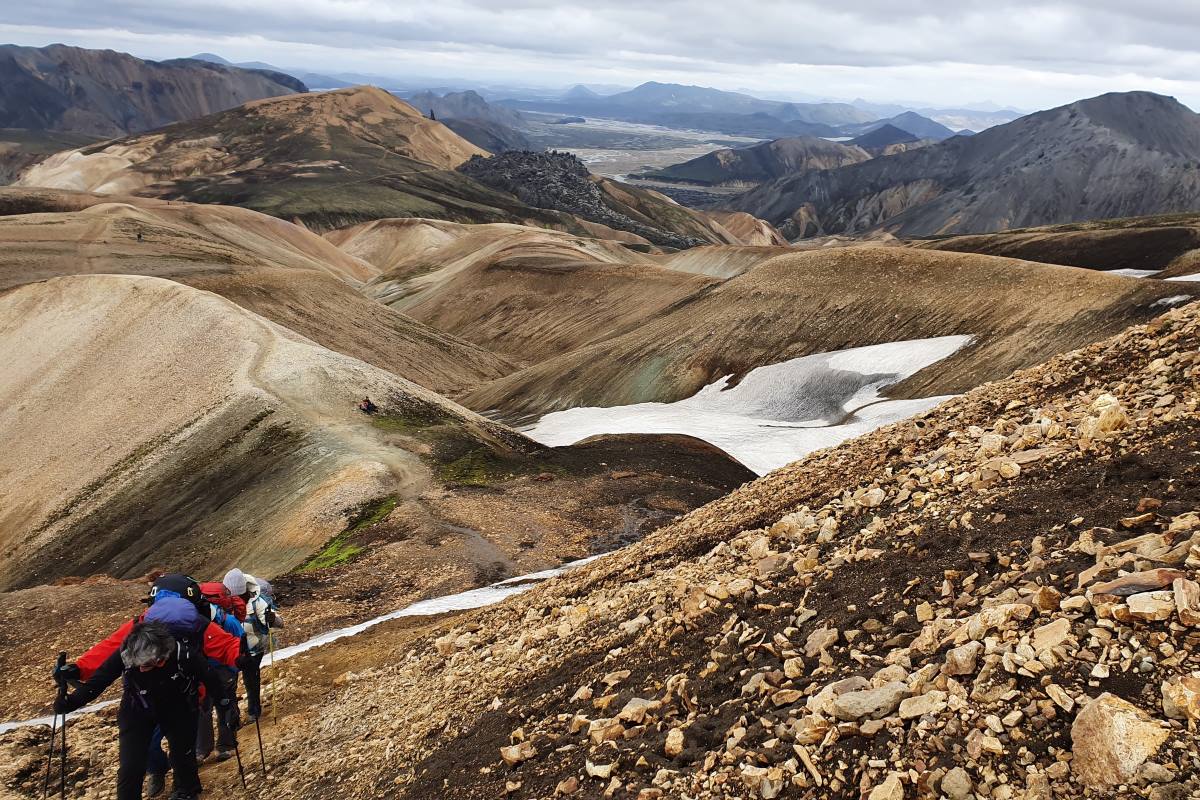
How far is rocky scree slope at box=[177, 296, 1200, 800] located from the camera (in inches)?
228

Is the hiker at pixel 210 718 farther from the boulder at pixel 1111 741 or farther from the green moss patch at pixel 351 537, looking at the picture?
the green moss patch at pixel 351 537

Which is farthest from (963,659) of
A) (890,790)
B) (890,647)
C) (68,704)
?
(68,704)

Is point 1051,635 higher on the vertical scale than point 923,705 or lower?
higher

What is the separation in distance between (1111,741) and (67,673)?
10.5 metres

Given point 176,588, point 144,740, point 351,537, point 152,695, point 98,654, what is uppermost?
point 176,588

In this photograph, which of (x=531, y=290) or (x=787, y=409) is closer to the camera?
(x=787, y=409)

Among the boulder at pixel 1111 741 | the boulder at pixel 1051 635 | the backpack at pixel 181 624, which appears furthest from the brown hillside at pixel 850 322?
the backpack at pixel 181 624

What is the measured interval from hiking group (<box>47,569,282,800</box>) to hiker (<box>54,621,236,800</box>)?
0.01 meters

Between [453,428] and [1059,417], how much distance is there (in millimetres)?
29814

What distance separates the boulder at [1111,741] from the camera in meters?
5.09

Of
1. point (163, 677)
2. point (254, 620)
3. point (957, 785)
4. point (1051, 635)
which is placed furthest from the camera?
point (254, 620)

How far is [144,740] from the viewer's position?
9.62 meters

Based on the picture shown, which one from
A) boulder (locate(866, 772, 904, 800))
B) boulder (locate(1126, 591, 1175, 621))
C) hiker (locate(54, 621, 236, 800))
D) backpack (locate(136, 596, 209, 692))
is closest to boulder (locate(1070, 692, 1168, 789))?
boulder (locate(1126, 591, 1175, 621))

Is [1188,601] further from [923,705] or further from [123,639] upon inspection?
[123,639]
